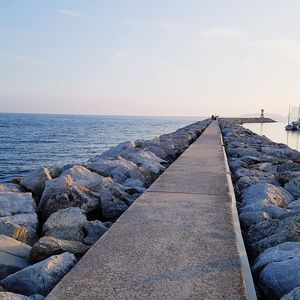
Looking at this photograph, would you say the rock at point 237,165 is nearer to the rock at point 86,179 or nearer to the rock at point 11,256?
the rock at point 86,179

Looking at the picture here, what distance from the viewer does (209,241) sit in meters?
2.68

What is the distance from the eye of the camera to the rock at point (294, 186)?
486 centimetres

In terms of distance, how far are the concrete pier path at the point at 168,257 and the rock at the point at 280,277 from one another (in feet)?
0.35

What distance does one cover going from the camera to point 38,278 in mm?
2254

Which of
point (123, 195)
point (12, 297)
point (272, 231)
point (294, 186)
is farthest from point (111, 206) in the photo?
point (294, 186)

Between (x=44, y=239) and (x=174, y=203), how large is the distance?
132 centimetres

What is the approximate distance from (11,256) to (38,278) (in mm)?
511

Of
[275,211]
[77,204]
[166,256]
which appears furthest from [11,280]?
[275,211]

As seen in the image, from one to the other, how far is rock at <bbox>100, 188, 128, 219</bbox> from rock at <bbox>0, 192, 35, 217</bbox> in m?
0.74

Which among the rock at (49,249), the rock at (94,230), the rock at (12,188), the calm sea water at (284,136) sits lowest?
the calm sea water at (284,136)

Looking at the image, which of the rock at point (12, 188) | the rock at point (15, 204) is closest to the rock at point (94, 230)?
the rock at point (15, 204)

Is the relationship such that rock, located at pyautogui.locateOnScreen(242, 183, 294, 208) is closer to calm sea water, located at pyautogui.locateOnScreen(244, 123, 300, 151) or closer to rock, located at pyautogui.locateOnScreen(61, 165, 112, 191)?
rock, located at pyautogui.locateOnScreen(61, 165, 112, 191)

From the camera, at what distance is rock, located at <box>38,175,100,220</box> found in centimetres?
399

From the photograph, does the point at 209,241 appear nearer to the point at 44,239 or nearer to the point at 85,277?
the point at 85,277
